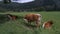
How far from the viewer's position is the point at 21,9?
19.4m

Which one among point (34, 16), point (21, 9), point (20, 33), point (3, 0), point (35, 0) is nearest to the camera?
point (20, 33)

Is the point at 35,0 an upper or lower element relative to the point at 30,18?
lower

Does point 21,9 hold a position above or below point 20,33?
below

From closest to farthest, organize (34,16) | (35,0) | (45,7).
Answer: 1. (34,16)
2. (45,7)
3. (35,0)

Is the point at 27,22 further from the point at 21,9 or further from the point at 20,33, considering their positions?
the point at 21,9

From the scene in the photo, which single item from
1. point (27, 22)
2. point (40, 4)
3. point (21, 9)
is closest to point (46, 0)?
point (40, 4)

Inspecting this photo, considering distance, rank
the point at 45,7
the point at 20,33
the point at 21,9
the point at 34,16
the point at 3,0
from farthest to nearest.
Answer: the point at 3,0 → the point at 45,7 → the point at 21,9 → the point at 34,16 → the point at 20,33

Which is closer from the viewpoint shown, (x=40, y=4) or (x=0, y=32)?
(x=0, y=32)

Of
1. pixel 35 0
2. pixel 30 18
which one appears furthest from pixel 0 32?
pixel 35 0

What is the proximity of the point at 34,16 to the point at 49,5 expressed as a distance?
37.2ft

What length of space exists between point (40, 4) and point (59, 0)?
5.67 feet

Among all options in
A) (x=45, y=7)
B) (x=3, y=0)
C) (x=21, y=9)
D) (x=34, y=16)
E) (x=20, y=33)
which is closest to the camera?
(x=20, y=33)

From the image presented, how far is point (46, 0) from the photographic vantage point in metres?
21.9

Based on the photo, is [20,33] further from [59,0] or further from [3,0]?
[3,0]
